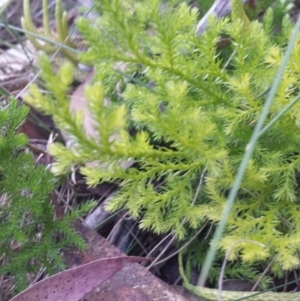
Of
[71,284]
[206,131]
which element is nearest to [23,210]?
[71,284]

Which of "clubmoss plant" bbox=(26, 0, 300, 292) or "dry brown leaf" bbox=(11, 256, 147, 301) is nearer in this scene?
"clubmoss plant" bbox=(26, 0, 300, 292)

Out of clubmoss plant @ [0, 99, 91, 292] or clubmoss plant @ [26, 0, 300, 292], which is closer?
clubmoss plant @ [26, 0, 300, 292]

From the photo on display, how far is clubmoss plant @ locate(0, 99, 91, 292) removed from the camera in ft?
3.87

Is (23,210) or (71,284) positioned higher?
(23,210)

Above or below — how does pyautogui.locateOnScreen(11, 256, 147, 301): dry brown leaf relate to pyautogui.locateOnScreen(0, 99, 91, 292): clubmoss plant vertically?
below

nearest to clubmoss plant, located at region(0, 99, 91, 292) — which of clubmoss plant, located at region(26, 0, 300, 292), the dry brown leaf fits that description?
the dry brown leaf

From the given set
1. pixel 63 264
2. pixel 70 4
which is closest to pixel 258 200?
pixel 63 264

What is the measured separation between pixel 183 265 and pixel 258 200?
31 cm

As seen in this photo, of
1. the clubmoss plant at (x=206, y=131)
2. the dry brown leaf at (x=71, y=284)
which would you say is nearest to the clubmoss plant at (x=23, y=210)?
the dry brown leaf at (x=71, y=284)

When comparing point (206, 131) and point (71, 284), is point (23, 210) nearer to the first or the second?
point (71, 284)

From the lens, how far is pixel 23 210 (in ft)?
3.97

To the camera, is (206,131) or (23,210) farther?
(23,210)

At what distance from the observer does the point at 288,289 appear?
→ 1.16m

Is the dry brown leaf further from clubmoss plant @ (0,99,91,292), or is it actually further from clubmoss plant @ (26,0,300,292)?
clubmoss plant @ (26,0,300,292)
